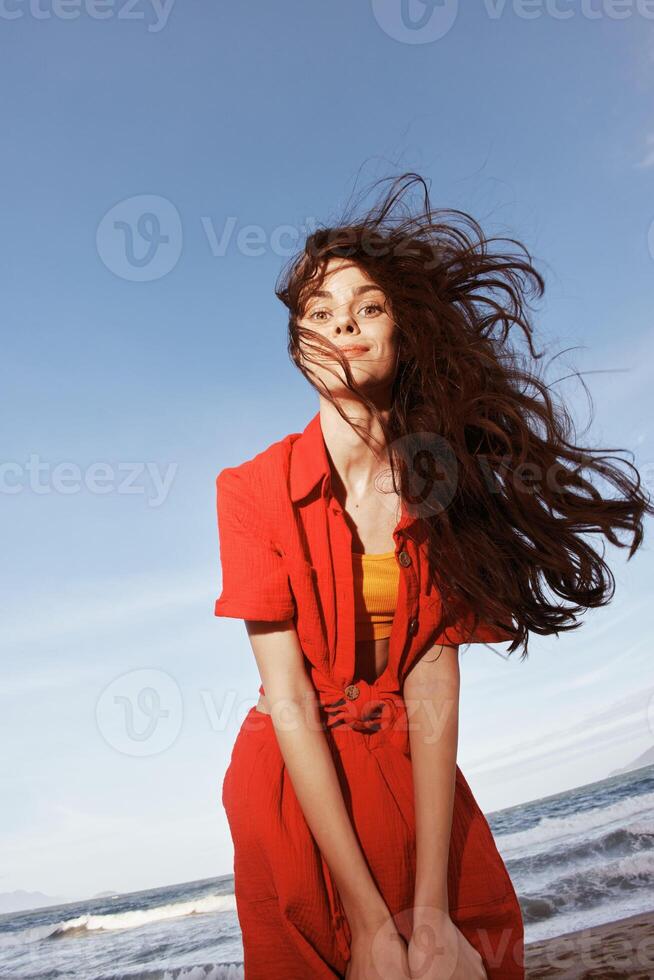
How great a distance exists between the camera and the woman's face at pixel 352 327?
2.02 m

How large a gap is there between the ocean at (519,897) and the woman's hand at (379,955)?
17.4 ft

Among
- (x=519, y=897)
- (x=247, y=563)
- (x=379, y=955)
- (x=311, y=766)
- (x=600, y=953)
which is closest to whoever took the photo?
(x=379, y=955)

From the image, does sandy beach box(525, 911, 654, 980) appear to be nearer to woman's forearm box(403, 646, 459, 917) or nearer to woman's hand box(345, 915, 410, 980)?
woman's forearm box(403, 646, 459, 917)

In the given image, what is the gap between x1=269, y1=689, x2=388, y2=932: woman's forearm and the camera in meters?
1.70

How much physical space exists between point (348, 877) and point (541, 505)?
3.21 ft

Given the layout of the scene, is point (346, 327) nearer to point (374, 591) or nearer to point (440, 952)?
point (374, 591)

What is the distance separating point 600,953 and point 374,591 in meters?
4.09

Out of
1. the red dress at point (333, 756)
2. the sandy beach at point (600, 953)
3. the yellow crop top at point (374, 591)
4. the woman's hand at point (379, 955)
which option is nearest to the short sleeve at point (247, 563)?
the red dress at point (333, 756)

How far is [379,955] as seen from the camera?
1640 mm

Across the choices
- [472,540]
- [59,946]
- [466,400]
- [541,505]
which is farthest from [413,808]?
[59,946]

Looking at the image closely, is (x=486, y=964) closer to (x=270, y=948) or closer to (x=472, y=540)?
(x=270, y=948)

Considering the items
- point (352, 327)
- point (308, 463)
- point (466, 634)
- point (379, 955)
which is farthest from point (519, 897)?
point (352, 327)

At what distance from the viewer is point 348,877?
170 cm

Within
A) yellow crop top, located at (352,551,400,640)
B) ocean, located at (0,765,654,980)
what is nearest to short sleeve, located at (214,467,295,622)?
yellow crop top, located at (352,551,400,640)
